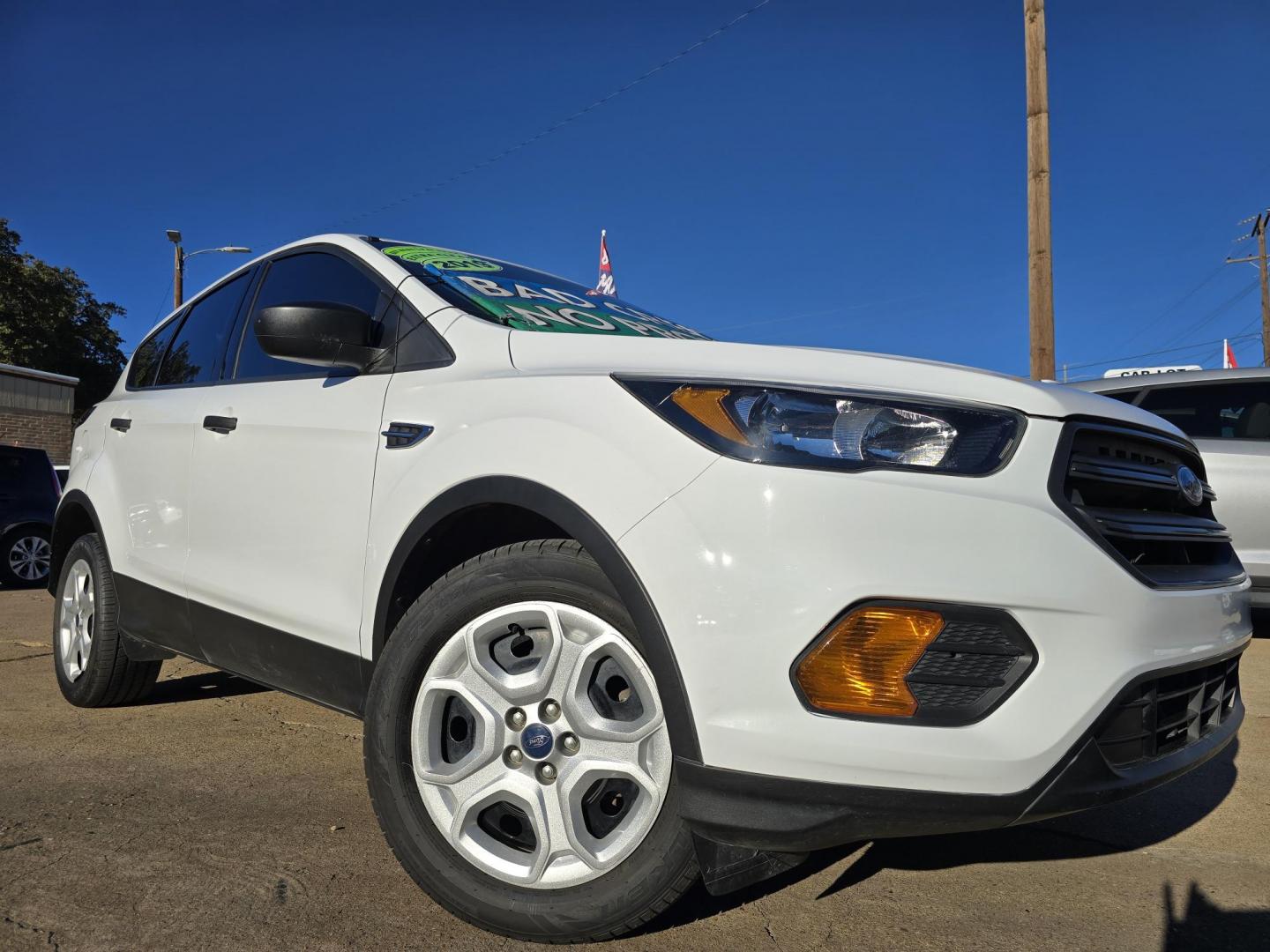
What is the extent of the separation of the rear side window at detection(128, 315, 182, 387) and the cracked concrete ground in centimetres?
144

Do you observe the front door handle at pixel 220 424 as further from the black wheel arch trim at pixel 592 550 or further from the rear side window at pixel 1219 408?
the rear side window at pixel 1219 408

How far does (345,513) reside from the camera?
7.55 feet

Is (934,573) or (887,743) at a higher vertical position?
(934,573)

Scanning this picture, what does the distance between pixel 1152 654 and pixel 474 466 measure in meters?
1.37

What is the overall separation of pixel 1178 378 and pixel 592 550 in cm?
514

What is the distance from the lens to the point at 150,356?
3.87m

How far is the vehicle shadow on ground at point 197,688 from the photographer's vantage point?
386 cm

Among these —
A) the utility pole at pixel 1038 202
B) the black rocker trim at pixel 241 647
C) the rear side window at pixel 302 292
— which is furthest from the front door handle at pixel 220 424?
the utility pole at pixel 1038 202

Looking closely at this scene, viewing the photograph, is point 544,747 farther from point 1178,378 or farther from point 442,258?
point 1178,378

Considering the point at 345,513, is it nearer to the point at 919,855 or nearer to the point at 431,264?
the point at 431,264

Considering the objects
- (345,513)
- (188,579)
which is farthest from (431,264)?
(188,579)

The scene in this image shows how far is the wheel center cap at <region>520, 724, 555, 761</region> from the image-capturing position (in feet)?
5.96

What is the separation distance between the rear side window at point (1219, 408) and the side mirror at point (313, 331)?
15.6ft

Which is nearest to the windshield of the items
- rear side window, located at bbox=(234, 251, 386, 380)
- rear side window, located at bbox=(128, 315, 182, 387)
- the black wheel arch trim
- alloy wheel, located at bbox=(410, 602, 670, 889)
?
rear side window, located at bbox=(234, 251, 386, 380)
